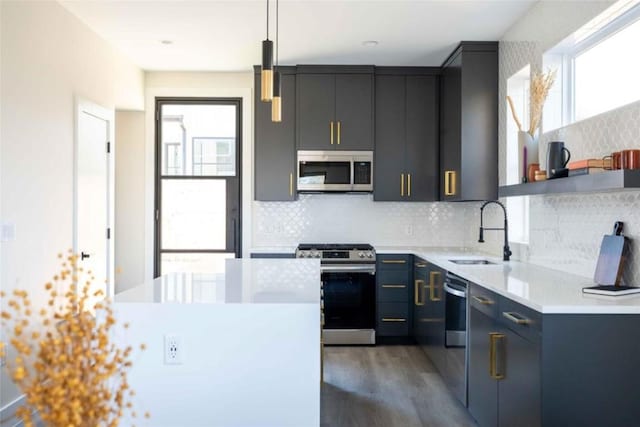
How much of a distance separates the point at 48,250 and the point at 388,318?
297 centimetres

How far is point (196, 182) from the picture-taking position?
544 cm

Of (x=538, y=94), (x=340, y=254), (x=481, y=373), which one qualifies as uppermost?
(x=538, y=94)

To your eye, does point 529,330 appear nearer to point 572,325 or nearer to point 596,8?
point 572,325

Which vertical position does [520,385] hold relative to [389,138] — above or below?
below

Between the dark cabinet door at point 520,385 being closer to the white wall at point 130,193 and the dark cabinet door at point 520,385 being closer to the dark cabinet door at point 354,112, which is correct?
the dark cabinet door at point 354,112

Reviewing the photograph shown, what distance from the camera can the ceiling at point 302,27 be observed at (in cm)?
361

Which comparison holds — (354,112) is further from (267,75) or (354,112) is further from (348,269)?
(267,75)

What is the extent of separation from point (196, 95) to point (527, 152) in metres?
3.53

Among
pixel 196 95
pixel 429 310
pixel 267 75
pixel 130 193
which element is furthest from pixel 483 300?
pixel 130 193

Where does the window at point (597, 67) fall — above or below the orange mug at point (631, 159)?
above

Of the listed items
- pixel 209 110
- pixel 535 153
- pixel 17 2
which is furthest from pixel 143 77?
pixel 535 153

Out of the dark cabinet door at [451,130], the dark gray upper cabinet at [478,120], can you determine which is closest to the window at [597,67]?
the dark gray upper cabinet at [478,120]

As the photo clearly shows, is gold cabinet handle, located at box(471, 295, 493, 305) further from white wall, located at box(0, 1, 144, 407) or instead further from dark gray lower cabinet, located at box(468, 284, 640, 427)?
white wall, located at box(0, 1, 144, 407)

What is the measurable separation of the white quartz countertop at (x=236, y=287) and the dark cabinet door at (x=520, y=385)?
→ 0.94 metres
